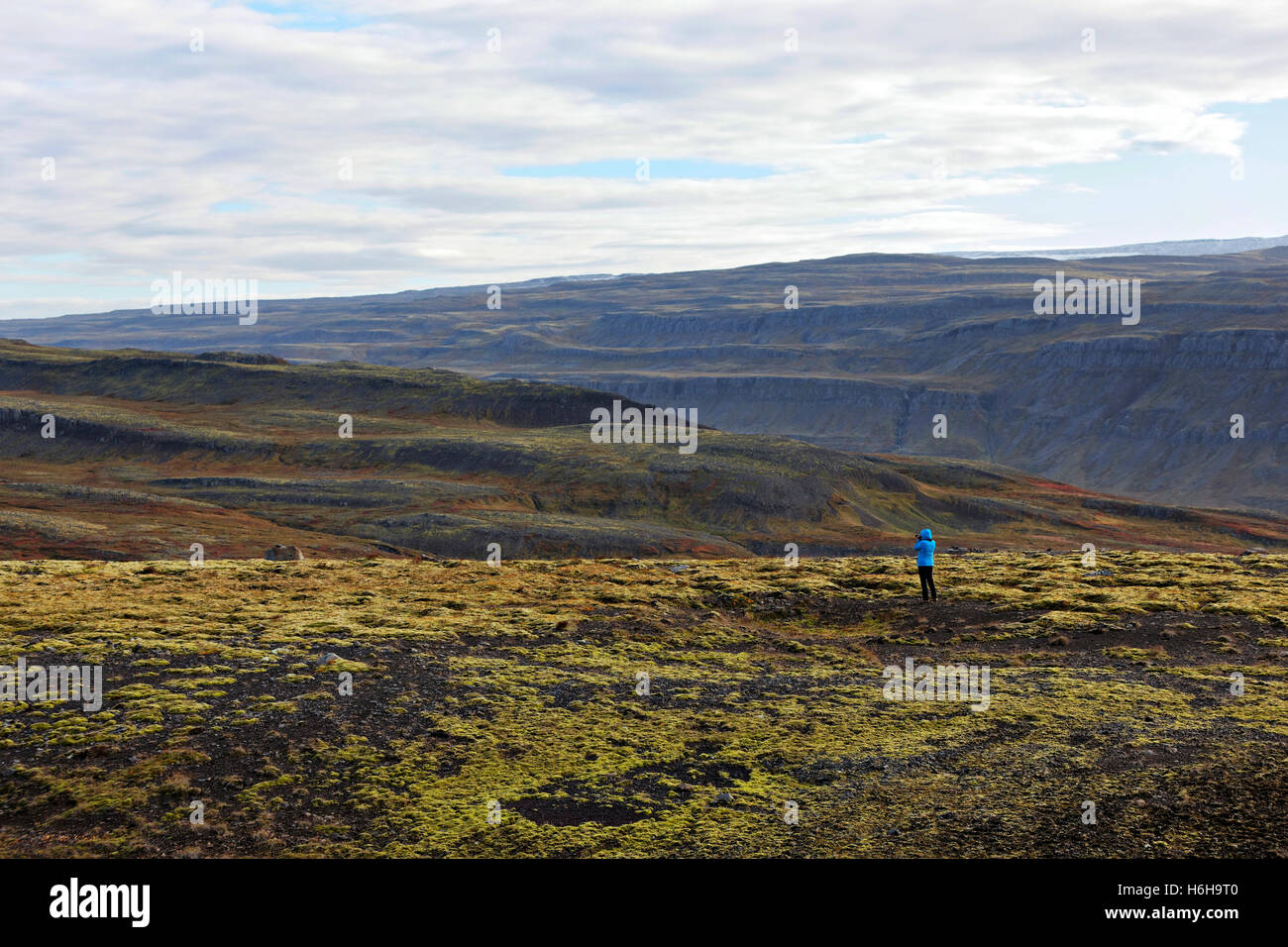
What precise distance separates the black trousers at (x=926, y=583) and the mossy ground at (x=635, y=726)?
36 centimetres

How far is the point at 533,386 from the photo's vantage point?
183 metres

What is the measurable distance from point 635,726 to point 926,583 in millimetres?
17043

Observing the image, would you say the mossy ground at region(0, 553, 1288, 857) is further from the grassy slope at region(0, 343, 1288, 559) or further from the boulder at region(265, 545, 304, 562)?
the grassy slope at region(0, 343, 1288, 559)

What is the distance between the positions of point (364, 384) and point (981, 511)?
110 m

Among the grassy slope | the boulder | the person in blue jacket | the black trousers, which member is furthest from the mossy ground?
the grassy slope

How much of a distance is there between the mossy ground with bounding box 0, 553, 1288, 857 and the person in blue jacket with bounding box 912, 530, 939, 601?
48 cm

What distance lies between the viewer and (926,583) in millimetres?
34875

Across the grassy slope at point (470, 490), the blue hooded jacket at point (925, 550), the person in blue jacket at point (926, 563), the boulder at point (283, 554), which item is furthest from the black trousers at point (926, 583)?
the grassy slope at point (470, 490)

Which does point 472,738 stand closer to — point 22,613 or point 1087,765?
point 1087,765

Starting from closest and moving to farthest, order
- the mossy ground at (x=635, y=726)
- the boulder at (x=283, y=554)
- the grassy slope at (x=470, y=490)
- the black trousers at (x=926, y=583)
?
the mossy ground at (x=635, y=726)
the black trousers at (x=926, y=583)
the boulder at (x=283, y=554)
the grassy slope at (x=470, y=490)

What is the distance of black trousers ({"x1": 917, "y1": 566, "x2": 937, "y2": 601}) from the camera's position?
110ft

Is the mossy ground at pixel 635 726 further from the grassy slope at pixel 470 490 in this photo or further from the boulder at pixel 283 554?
the grassy slope at pixel 470 490

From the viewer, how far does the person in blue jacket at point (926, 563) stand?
32.4m
